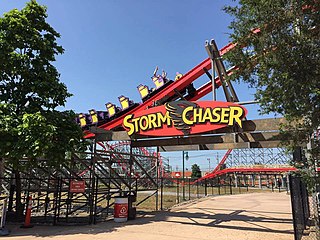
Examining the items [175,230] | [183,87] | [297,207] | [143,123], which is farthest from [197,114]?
[297,207]

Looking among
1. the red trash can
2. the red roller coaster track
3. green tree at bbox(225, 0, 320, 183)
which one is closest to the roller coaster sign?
the red roller coaster track

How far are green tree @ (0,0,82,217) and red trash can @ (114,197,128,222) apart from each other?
3.06m

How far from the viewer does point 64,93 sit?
11477mm

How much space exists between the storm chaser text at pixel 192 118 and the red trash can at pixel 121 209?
2.85 meters

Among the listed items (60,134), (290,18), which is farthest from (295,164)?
(60,134)

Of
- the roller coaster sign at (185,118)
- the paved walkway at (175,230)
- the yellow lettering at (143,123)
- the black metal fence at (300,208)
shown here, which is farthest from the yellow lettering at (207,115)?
the paved walkway at (175,230)

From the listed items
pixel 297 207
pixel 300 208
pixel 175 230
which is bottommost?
pixel 175 230

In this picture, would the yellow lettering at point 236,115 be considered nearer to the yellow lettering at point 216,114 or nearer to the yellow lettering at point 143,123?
the yellow lettering at point 216,114

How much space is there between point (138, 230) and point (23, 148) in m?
4.79

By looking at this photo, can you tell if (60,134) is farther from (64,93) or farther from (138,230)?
(138,230)

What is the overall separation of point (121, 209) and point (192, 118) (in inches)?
193

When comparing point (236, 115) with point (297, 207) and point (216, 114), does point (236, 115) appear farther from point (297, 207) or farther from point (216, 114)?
point (297, 207)

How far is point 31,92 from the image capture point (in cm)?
1112

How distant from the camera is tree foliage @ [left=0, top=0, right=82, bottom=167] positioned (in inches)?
372
